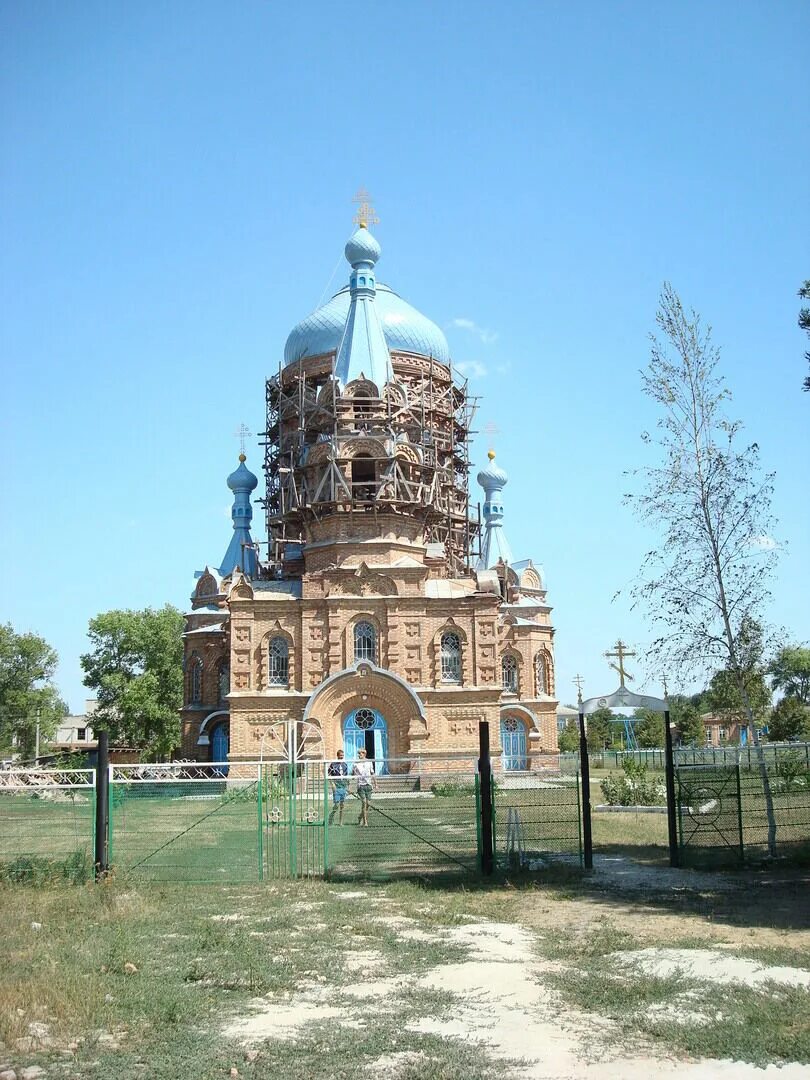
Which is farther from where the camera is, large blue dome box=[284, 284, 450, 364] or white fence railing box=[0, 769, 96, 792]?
large blue dome box=[284, 284, 450, 364]

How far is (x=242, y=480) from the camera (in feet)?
129

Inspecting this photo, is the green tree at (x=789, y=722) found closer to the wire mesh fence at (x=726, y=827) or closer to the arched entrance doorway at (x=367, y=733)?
the arched entrance doorway at (x=367, y=733)

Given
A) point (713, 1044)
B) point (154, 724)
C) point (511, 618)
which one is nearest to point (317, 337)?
point (511, 618)

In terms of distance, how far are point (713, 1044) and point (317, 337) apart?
32.9 m

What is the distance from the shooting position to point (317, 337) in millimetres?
36781

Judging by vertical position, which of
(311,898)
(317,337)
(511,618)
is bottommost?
(311,898)

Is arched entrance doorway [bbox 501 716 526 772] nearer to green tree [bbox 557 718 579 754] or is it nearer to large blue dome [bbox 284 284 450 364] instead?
large blue dome [bbox 284 284 450 364]

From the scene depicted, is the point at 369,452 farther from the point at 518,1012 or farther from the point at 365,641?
the point at 518,1012

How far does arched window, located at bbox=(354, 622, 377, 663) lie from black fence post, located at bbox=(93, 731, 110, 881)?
18072mm

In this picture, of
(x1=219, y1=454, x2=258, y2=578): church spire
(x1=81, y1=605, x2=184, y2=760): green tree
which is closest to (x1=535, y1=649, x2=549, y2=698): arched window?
(x1=219, y1=454, x2=258, y2=578): church spire

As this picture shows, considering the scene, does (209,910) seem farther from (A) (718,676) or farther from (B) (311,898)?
(A) (718,676)

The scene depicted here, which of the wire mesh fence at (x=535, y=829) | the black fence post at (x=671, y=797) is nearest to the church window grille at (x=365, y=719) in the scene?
the wire mesh fence at (x=535, y=829)

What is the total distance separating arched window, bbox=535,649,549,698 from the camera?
3843 cm

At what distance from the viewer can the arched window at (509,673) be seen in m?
38.0
